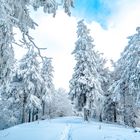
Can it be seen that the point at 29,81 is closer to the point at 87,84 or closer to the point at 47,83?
the point at 87,84

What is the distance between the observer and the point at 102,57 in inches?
1738

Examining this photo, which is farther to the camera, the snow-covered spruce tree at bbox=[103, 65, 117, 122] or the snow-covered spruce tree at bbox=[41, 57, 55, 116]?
the snow-covered spruce tree at bbox=[41, 57, 55, 116]

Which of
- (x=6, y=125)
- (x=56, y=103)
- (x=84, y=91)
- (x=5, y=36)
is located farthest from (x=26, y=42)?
(x=56, y=103)

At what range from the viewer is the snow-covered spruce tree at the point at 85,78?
37719 mm

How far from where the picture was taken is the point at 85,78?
37.8m

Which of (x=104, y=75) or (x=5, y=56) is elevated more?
(x=104, y=75)

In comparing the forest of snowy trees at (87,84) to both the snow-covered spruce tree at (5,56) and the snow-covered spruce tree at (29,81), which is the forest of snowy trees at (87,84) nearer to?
the snow-covered spruce tree at (29,81)

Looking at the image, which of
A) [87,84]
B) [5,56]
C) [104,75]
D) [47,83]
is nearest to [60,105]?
[47,83]

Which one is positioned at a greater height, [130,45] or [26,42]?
[130,45]

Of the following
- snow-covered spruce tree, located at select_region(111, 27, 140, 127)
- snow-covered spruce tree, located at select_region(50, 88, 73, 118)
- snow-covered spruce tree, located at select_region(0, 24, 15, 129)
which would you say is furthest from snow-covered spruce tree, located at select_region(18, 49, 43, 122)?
snow-covered spruce tree, located at select_region(0, 24, 15, 129)

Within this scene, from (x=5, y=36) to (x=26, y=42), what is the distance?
76 centimetres

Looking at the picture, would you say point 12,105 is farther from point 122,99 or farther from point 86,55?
point 122,99

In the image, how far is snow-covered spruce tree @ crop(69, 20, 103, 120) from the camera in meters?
37.7

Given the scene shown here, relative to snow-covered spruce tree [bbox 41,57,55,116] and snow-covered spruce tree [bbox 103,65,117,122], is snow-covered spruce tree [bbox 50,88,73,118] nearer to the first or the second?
snow-covered spruce tree [bbox 41,57,55,116]
